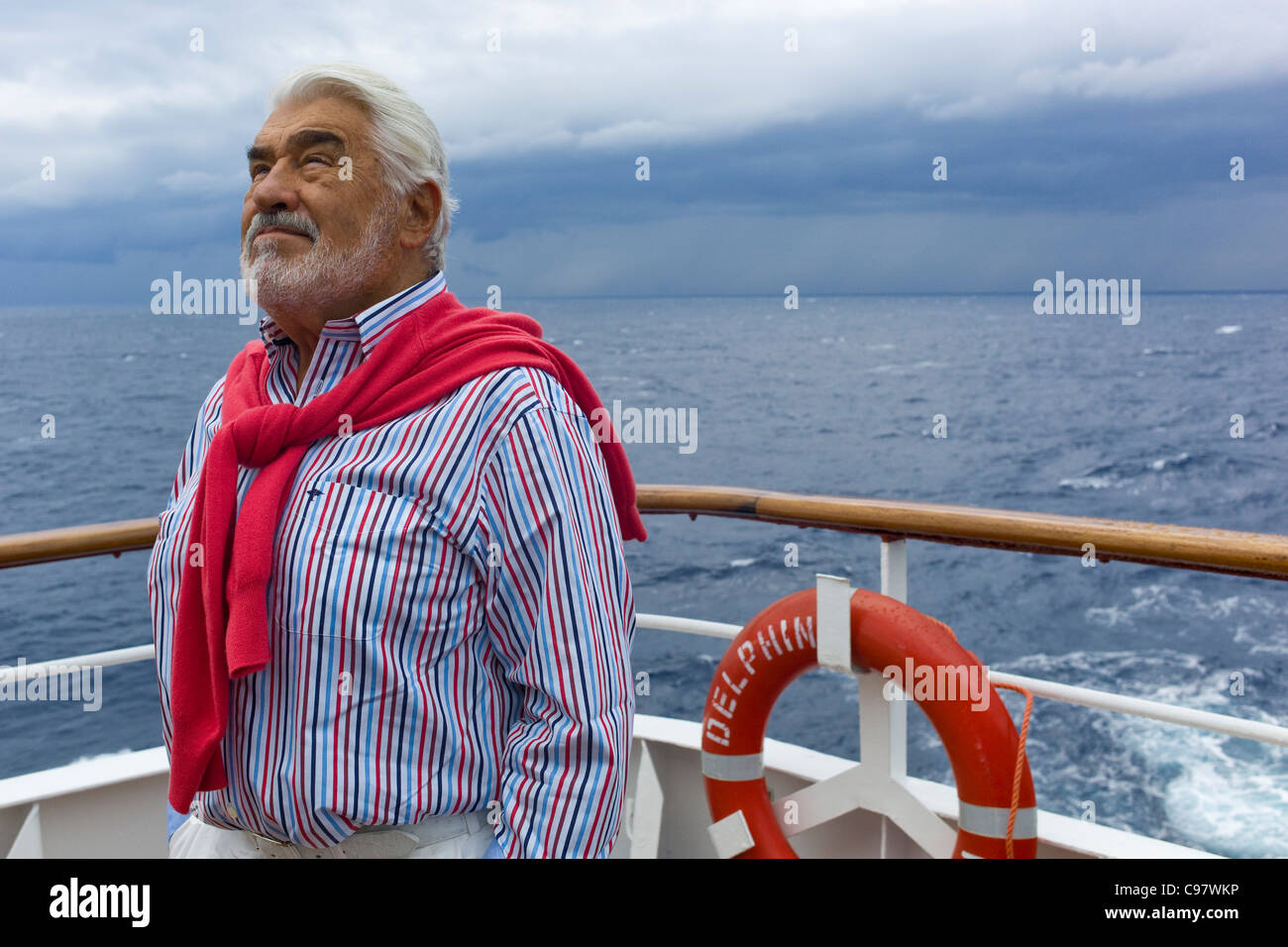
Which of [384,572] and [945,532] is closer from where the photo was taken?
[384,572]

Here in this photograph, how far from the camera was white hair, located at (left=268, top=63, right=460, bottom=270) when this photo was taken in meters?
0.96

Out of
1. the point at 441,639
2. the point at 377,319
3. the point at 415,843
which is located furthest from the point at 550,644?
the point at 377,319

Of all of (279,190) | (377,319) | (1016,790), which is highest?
(279,190)

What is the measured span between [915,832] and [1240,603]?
1307 centimetres

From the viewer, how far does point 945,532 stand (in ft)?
4.89

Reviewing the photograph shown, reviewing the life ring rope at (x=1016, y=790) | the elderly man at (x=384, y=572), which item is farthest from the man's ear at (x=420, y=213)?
the life ring rope at (x=1016, y=790)

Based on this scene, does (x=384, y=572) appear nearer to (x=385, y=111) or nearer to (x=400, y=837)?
(x=400, y=837)

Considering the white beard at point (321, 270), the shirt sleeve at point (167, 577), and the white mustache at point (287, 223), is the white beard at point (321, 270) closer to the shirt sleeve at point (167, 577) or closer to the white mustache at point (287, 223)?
the white mustache at point (287, 223)

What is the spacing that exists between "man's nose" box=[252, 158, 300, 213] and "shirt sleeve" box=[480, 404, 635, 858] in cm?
30

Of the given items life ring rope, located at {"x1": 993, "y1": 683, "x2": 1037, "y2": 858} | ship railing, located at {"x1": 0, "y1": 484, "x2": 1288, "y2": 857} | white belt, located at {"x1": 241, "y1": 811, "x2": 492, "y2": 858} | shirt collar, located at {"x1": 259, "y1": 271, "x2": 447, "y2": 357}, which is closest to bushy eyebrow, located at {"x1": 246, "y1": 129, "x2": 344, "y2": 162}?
shirt collar, located at {"x1": 259, "y1": 271, "x2": 447, "y2": 357}

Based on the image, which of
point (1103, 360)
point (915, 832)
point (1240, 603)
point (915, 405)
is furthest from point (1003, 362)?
point (915, 832)

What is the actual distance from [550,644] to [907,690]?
83 centimetres

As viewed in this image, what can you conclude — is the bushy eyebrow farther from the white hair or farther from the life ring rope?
the life ring rope
